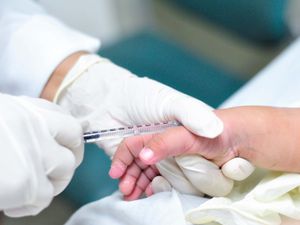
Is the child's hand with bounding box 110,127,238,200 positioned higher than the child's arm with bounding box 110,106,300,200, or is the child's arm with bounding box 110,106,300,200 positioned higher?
the child's arm with bounding box 110,106,300,200

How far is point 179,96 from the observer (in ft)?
2.35

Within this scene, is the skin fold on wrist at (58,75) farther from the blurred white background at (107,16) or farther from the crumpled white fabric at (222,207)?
the blurred white background at (107,16)

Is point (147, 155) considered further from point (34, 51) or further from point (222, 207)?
point (34, 51)

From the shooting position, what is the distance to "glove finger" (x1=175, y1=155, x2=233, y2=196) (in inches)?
27.0

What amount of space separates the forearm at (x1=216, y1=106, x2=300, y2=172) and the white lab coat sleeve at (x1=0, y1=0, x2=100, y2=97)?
1.29 feet

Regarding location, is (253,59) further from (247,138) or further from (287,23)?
(247,138)

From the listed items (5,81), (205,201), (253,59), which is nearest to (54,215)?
(5,81)

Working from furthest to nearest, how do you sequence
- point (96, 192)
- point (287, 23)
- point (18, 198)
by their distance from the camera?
point (287, 23) → point (96, 192) → point (18, 198)

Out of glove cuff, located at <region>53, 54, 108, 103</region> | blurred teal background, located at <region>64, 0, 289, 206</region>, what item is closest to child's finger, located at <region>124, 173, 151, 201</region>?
glove cuff, located at <region>53, 54, 108, 103</region>

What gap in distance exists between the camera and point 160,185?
0.76 metres

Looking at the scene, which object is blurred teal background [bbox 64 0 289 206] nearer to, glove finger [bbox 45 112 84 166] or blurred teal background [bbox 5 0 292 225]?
blurred teal background [bbox 5 0 292 225]

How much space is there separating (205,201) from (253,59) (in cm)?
108

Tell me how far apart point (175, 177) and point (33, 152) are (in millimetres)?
244

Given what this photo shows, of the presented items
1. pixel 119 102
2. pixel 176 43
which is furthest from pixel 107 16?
pixel 119 102
